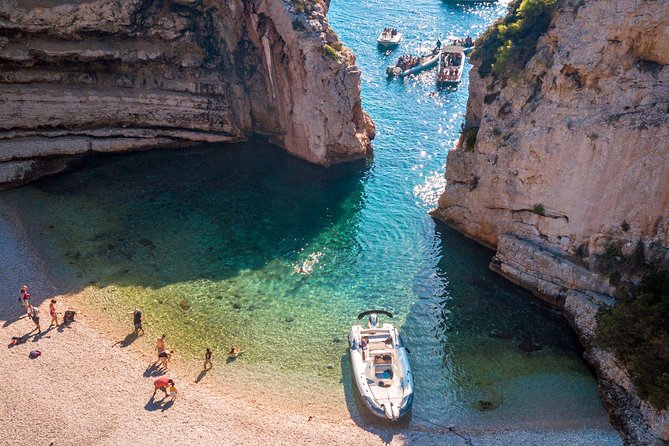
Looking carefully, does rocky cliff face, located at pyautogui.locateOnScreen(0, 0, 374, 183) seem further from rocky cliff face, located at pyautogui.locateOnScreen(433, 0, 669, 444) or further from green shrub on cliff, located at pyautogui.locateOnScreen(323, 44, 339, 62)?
rocky cliff face, located at pyautogui.locateOnScreen(433, 0, 669, 444)

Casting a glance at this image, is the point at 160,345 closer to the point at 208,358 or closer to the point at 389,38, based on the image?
the point at 208,358

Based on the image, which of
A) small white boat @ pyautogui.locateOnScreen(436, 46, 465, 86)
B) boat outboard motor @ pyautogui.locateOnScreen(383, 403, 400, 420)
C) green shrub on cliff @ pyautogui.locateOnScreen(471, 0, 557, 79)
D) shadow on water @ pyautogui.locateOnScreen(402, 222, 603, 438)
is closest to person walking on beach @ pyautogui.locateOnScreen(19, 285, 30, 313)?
boat outboard motor @ pyautogui.locateOnScreen(383, 403, 400, 420)

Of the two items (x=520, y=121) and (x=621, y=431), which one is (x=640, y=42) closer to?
(x=520, y=121)

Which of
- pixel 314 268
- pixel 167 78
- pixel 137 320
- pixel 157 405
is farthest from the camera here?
pixel 167 78

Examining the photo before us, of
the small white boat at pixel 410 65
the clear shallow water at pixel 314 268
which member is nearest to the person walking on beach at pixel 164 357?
the clear shallow water at pixel 314 268

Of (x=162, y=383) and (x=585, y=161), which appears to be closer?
(x=162, y=383)

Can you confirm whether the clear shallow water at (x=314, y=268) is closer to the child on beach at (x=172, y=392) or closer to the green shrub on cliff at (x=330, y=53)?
the child on beach at (x=172, y=392)

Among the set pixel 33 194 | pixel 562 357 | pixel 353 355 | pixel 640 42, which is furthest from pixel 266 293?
pixel 640 42

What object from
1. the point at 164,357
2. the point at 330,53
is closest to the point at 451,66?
the point at 330,53
